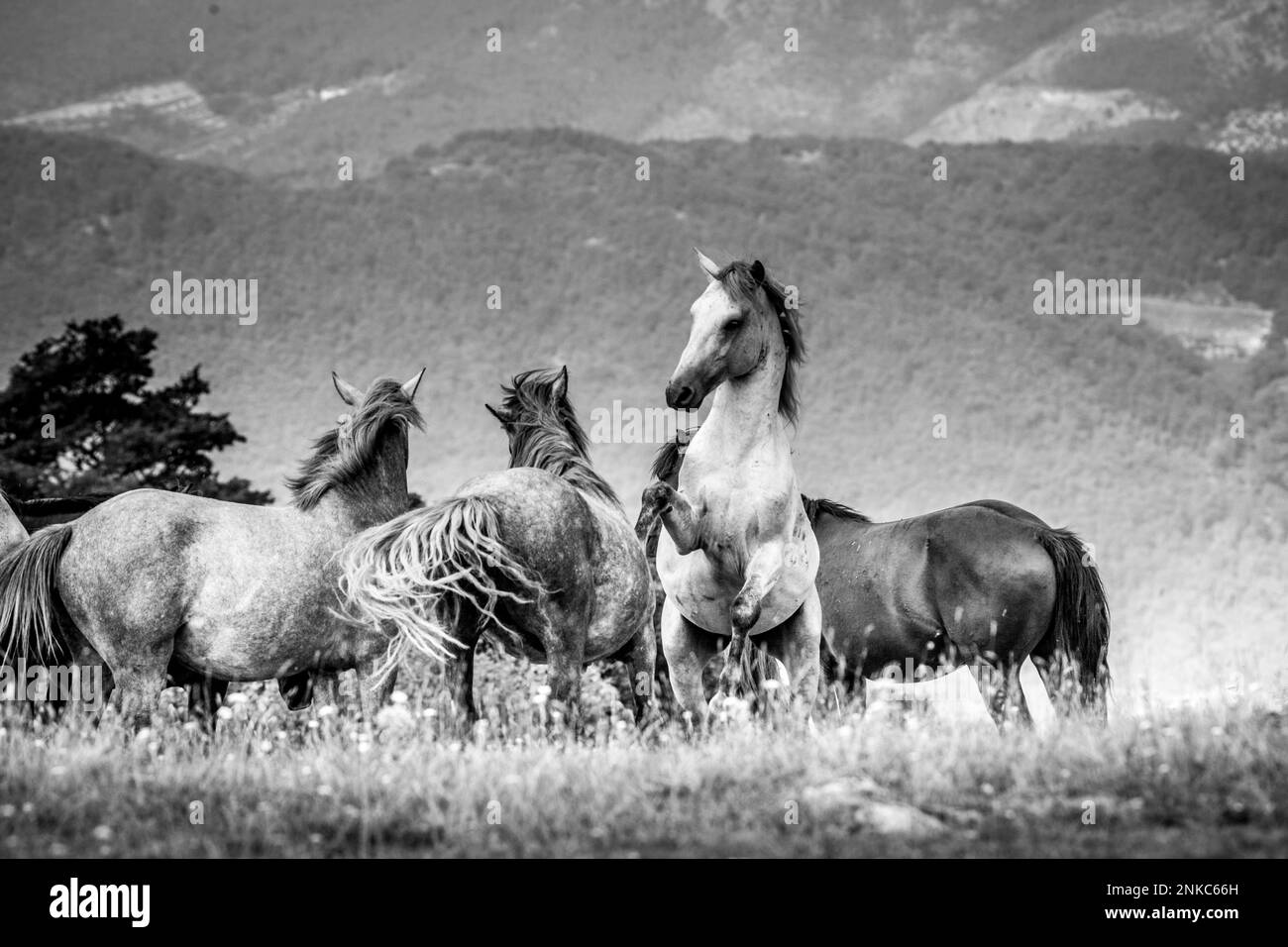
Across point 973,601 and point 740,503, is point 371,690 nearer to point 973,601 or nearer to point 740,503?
point 740,503

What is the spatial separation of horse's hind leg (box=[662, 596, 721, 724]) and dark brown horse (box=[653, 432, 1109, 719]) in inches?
52.6

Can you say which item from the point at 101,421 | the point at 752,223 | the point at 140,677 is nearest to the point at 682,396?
the point at 140,677

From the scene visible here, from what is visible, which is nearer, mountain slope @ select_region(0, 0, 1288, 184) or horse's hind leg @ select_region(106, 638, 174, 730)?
horse's hind leg @ select_region(106, 638, 174, 730)

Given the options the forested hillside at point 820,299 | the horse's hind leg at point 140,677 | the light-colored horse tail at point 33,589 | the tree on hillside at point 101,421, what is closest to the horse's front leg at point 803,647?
the horse's hind leg at point 140,677

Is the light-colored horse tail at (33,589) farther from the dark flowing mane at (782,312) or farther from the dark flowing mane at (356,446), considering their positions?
the dark flowing mane at (782,312)

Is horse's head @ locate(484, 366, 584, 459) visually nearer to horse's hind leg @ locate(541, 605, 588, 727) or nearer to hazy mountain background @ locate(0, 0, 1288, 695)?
horse's hind leg @ locate(541, 605, 588, 727)

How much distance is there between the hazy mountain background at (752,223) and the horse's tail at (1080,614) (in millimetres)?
19768

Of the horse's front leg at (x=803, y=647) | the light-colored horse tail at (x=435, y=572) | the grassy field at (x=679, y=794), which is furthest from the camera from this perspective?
the horse's front leg at (x=803, y=647)

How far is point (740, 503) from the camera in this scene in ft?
27.7

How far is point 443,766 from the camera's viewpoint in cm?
715

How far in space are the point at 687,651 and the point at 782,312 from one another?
2.03 m

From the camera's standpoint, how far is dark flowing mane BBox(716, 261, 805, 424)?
864 cm

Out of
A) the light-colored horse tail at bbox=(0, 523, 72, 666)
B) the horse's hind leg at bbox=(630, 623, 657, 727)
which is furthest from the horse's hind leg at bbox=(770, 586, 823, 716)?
the light-colored horse tail at bbox=(0, 523, 72, 666)

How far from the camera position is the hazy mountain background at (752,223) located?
39.4 meters
